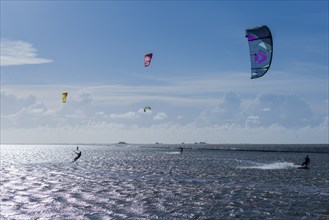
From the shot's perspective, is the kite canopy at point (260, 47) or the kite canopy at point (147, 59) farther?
the kite canopy at point (147, 59)

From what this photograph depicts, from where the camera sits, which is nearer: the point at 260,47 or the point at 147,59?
the point at 260,47

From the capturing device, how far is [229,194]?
98.2 feet

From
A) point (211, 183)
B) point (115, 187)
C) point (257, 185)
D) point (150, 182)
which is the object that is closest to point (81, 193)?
point (115, 187)

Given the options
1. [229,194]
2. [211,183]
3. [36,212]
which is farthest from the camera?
[211,183]

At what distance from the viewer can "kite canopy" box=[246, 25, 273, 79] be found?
22.8m

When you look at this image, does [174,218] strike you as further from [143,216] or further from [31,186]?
[31,186]

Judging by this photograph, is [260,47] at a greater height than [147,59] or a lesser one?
lesser

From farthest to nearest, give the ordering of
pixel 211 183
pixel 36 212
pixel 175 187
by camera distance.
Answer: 1. pixel 211 183
2. pixel 175 187
3. pixel 36 212

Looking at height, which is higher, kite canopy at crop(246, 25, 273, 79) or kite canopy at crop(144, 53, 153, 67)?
kite canopy at crop(144, 53, 153, 67)

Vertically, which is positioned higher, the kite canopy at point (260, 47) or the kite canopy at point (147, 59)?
the kite canopy at point (147, 59)

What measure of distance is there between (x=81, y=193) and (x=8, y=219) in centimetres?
959

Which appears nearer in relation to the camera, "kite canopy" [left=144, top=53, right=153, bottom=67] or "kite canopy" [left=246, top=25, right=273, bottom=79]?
"kite canopy" [left=246, top=25, right=273, bottom=79]

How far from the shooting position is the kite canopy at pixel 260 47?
22766 millimetres

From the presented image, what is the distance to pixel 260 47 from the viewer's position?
23.0 metres
